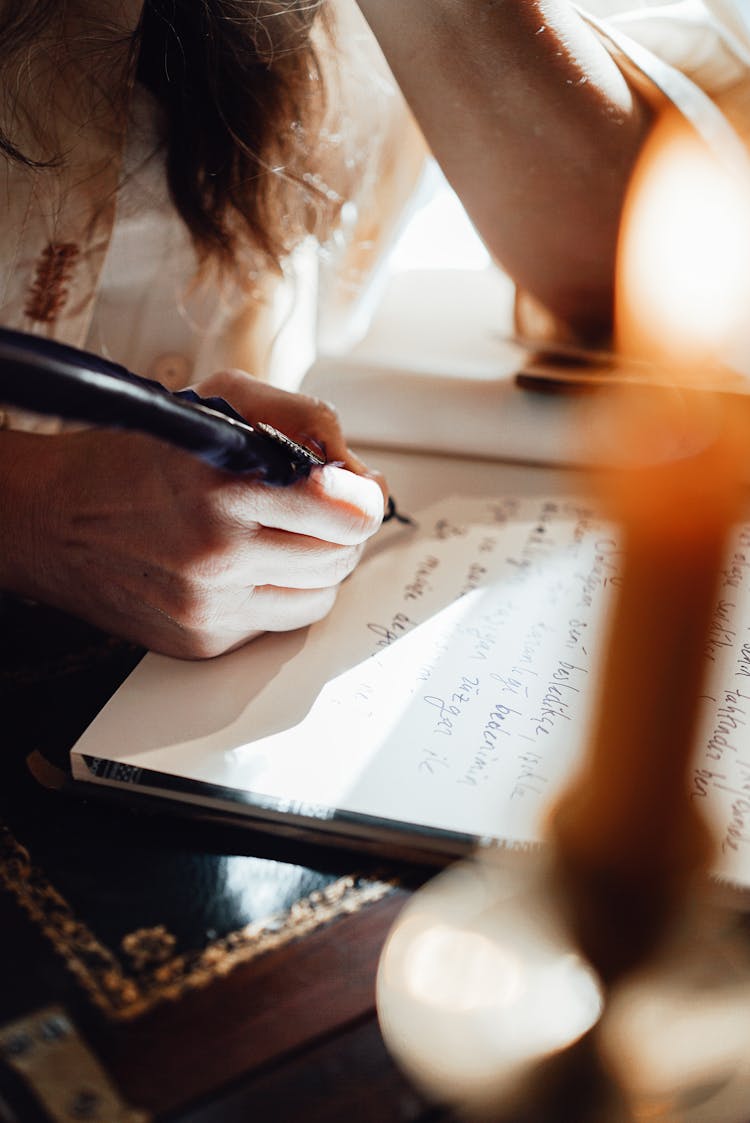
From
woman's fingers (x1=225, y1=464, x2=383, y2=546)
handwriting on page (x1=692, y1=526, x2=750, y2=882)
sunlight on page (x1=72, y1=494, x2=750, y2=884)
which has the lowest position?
sunlight on page (x1=72, y1=494, x2=750, y2=884)

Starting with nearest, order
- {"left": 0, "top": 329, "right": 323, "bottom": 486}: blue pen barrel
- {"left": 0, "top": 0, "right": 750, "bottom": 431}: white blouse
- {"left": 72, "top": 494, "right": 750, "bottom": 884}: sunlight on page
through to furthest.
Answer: {"left": 0, "top": 329, "right": 323, "bottom": 486}: blue pen barrel
{"left": 72, "top": 494, "right": 750, "bottom": 884}: sunlight on page
{"left": 0, "top": 0, "right": 750, "bottom": 431}: white blouse

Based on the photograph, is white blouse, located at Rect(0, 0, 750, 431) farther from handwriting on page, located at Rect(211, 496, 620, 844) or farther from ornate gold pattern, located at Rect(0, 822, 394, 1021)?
ornate gold pattern, located at Rect(0, 822, 394, 1021)

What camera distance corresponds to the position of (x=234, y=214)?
0.71m

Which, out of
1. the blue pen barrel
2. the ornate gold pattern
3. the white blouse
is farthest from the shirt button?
the ornate gold pattern

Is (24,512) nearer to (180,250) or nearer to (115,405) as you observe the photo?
(115,405)

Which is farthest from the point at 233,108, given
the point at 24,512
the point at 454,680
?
the point at 454,680

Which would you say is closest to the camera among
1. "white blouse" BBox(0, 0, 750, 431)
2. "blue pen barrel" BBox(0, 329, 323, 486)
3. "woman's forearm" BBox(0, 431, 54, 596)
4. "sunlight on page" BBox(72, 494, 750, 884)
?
"blue pen barrel" BBox(0, 329, 323, 486)

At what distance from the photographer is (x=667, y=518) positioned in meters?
0.60

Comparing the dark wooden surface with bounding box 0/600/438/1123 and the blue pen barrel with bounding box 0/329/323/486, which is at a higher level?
the blue pen barrel with bounding box 0/329/323/486

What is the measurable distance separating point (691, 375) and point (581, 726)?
16.3 inches

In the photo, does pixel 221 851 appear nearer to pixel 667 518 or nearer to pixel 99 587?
pixel 99 587

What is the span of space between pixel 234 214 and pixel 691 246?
402mm

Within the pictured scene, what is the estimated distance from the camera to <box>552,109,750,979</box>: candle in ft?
1.13

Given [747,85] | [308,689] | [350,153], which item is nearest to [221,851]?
[308,689]
